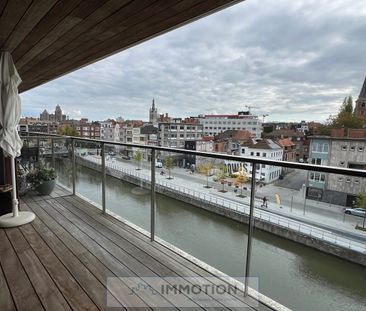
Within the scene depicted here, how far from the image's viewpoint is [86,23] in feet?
5.90

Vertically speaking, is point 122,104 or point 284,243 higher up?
point 122,104

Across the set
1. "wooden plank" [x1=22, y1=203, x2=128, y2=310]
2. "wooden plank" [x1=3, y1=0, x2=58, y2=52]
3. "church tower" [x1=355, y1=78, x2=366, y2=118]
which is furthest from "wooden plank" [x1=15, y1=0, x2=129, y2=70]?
"church tower" [x1=355, y1=78, x2=366, y2=118]

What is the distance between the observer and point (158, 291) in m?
1.62

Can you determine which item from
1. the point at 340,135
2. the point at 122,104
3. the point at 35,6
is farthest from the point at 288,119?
the point at 35,6

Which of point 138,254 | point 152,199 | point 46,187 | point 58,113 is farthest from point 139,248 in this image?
point 58,113

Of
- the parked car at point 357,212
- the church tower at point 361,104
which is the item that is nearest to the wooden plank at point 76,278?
the parked car at point 357,212

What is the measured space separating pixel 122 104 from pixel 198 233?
26.2 m

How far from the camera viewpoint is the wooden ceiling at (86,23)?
Result: 4.94 feet

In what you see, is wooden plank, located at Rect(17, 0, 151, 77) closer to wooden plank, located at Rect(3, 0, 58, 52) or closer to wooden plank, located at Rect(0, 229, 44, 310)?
wooden plank, located at Rect(3, 0, 58, 52)

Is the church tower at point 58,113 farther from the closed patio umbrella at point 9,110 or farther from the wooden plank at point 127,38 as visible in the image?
the closed patio umbrella at point 9,110

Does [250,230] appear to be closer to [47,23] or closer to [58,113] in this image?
[47,23]

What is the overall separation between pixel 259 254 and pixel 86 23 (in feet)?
7.40

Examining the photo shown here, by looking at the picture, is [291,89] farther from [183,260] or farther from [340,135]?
[183,260]

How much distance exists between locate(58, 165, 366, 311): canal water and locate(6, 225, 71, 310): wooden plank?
1051mm
